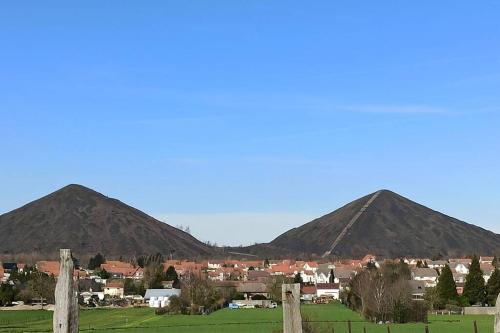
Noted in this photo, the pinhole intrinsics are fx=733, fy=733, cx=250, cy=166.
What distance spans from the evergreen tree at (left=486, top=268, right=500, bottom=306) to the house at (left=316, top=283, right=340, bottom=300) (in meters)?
46.6

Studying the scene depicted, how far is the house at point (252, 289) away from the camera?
378ft

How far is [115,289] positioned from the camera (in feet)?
405

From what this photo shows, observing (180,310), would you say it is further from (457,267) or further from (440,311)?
(457,267)

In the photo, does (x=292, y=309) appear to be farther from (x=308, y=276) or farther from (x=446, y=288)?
(x=308, y=276)

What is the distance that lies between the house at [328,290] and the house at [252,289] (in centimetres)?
1226

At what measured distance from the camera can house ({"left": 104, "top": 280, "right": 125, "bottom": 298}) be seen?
121 metres

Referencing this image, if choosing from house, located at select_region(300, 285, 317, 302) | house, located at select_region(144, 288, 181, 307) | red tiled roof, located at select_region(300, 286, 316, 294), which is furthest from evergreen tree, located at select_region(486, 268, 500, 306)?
red tiled roof, located at select_region(300, 286, 316, 294)

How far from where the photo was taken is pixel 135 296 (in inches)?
4582

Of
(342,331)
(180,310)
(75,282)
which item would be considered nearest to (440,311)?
(180,310)

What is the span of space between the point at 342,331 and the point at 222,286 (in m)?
70.8

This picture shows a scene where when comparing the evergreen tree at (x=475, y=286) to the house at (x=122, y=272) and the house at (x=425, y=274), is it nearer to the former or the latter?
the house at (x=425, y=274)

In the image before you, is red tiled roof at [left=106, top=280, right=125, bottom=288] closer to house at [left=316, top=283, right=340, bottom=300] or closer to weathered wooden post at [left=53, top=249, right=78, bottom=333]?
house at [left=316, top=283, right=340, bottom=300]

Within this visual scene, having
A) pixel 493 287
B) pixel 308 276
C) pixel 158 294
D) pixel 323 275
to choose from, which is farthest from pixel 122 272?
pixel 493 287

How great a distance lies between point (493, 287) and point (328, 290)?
179 ft
